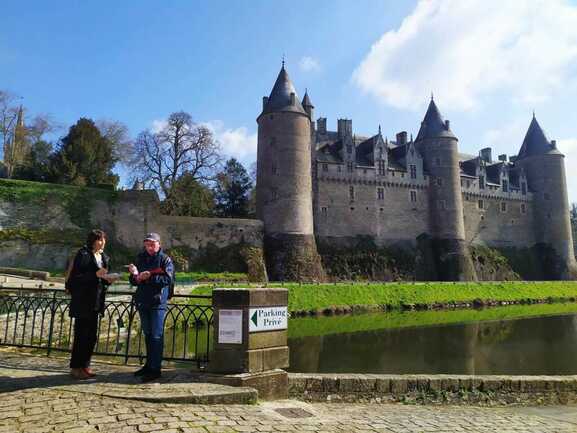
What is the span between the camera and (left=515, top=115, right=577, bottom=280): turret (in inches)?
1987

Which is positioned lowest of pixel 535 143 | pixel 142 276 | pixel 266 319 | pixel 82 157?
pixel 266 319

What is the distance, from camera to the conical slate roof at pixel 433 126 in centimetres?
4619

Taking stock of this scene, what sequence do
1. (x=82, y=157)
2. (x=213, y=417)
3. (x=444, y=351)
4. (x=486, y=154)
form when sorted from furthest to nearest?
(x=486, y=154) < (x=82, y=157) < (x=444, y=351) < (x=213, y=417)

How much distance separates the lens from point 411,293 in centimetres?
3144

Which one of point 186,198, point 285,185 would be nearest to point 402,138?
point 285,185

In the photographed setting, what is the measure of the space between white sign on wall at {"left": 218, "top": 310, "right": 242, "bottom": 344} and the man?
0.81 m

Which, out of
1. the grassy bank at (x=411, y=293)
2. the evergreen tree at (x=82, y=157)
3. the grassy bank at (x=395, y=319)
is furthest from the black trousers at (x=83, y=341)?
the evergreen tree at (x=82, y=157)

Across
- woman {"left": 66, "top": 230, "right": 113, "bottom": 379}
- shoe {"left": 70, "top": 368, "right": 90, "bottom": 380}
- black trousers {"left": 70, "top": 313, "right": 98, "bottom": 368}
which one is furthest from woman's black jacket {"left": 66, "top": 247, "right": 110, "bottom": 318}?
shoe {"left": 70, "top": 368, "right": 90, "bottom": 380}

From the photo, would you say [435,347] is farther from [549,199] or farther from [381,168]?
[549,199]

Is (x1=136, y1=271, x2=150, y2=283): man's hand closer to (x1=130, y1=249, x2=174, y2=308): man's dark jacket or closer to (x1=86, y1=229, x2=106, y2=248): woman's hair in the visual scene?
(x1=130, y1=249, x2=174, y2=308): man's dark jacket

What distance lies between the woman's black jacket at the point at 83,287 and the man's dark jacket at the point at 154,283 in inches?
23.4

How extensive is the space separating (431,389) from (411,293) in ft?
80.2

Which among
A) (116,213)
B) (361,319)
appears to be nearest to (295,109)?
(116,213)

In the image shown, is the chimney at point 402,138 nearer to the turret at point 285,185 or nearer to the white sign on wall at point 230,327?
the turret at point 285,185
